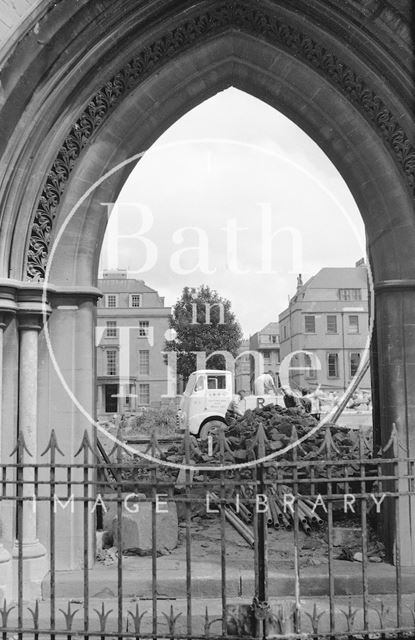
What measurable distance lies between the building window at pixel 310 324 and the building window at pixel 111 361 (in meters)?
14.9

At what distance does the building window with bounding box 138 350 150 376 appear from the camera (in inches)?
1620

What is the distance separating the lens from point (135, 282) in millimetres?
44781

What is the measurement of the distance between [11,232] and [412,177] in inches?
138

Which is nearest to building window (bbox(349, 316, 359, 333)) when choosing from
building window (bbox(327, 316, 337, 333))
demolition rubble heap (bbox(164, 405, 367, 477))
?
building window (bbox(327, 316, 337, 333))

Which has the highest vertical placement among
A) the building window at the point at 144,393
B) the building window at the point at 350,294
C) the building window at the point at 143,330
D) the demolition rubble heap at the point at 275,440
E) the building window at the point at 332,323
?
the building window at the point at 350,294

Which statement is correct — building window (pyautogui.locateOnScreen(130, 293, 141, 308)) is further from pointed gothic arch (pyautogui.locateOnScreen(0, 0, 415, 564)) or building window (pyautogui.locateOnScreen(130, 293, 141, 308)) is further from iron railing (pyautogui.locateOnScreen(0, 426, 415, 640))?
pointed gothic arch (pyautogui.locateOnScreen(0, 0, 415, 564))

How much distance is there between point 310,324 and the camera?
4991cm

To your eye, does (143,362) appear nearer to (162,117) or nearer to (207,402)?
(207,402)

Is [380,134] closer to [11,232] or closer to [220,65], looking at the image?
[220,65]

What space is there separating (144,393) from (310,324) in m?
Answer: 14.9

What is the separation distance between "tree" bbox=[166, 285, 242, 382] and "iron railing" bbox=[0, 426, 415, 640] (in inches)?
1132

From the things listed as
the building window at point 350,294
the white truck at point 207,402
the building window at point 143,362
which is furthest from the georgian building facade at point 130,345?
the white truck at point 207,402

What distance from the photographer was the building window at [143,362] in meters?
41.2

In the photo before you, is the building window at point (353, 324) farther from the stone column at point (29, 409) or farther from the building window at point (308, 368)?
the stone column at point (29, 409)
